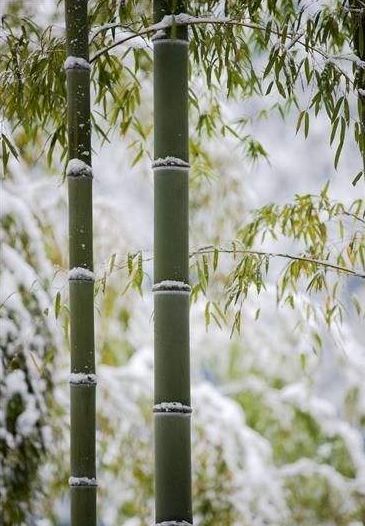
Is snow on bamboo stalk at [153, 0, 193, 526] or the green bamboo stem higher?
the green bamboo stem

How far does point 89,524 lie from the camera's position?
236 centimetres

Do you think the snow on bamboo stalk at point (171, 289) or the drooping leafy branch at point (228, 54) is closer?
the snow on bamboo stalk at point (171, 289)

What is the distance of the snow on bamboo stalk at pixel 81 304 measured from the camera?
2.34 m

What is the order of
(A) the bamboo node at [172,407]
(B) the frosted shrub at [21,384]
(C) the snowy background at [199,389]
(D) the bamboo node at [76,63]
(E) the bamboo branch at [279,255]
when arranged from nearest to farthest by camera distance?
(A) the bamboo node at [172,407] → (D) the bamboo node at [76,63] → (E) the bamboo branch at [279,255] → (B) the frosted shrub at [21,384] → (C) the snowy background at [199,389]

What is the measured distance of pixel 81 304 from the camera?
7.69ft

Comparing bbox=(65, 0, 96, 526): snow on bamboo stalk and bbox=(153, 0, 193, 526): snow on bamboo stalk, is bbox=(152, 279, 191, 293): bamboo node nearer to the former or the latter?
bbox=(153, 0, 193, 526): snow on bamboo stalk

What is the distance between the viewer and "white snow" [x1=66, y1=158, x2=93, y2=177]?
2.35 meters

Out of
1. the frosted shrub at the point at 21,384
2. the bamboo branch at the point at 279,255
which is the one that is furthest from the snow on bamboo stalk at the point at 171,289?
the frosted shrub at the point at 21,384

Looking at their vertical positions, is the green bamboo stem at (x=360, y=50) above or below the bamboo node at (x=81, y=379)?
above

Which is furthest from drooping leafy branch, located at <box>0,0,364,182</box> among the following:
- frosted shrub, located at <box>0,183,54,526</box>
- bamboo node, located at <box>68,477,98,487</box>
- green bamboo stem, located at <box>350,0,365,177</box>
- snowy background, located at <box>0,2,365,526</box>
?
snowy background, located at <box>0,2,365,526</box>

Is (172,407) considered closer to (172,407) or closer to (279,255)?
(172,407)

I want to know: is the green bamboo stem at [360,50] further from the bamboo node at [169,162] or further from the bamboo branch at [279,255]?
the bamboo node at [169,162]

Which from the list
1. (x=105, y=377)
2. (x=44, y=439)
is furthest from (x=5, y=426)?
(x=105, y=377)

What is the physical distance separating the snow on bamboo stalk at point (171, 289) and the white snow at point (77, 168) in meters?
0.16
